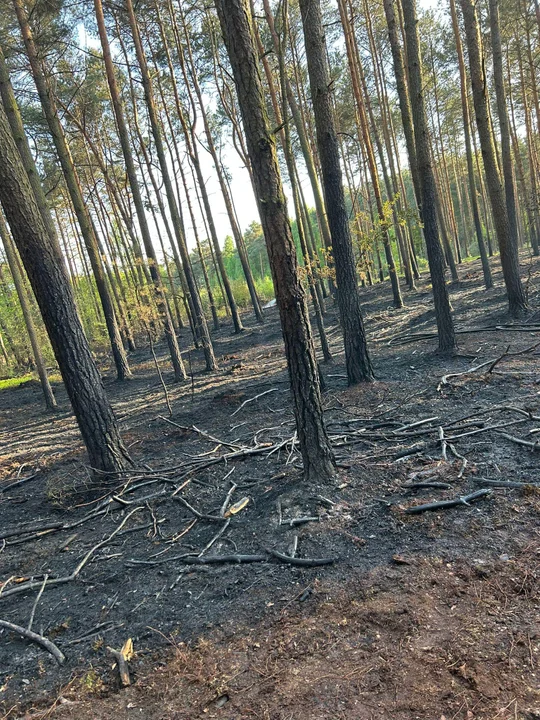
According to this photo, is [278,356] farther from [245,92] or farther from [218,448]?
[245,92]

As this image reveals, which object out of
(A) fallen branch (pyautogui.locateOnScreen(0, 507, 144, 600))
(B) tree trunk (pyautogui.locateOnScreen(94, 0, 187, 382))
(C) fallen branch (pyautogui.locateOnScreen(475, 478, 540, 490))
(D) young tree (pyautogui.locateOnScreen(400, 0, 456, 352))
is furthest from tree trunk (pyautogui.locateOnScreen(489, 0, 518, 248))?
(A) fallen branch (pyautogui.locateOnScreen(0, 507, 144, 600))

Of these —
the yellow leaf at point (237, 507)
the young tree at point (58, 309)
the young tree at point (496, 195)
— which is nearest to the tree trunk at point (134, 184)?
the young tree at point (58, 309)

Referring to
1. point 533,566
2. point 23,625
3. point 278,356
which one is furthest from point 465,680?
point 278,356

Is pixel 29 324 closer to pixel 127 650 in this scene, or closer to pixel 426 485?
pixel 127 650

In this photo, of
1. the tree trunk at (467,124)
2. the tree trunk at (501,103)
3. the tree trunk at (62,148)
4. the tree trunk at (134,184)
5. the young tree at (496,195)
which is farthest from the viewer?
the tree trunk at (467,124)

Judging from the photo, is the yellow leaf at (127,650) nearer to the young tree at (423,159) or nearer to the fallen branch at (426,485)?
the fallen branch at (426,485)

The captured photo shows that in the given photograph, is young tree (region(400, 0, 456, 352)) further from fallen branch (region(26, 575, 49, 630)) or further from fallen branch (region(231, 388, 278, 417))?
fallen branch (region(26, 575, 49, 630))

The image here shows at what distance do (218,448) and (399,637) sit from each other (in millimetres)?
3957

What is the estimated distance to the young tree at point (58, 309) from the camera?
4836mm

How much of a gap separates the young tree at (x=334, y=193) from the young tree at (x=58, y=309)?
13.3 feet

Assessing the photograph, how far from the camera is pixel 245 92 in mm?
3779

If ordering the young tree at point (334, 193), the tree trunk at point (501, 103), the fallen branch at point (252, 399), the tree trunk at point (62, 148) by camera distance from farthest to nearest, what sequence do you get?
1. the tree trunk at point (501, 103)
2. the tree trunk at point (62, 148)
3. the fallen branch at point (252, 399)
4. the young tree at point (334, 193)

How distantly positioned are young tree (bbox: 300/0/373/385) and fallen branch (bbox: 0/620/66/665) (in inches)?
225

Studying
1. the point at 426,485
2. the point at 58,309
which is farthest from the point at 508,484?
the point at 58,309
